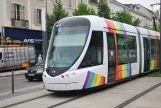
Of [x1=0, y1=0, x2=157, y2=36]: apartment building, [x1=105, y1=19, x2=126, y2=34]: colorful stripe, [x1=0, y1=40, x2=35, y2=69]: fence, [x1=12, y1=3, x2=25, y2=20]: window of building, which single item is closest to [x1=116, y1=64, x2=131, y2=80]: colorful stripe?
[x1=105, y1=19, x2=126, y2=34]: colorful stripe

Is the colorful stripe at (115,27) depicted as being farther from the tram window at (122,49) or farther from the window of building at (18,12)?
the window of building at (18,12)

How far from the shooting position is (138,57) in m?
17.8

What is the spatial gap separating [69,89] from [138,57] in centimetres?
689

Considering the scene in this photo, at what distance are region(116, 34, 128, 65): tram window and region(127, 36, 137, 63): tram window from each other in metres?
0.66

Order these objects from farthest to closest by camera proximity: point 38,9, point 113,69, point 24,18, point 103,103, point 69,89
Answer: point 38,9 < point 24,18 < point 113,69 < point 69,89 < point 103,103

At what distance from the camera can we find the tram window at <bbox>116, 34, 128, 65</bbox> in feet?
49.7

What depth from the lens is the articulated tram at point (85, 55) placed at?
39.5ft

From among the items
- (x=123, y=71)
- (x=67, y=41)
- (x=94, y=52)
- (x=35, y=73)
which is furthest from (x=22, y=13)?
(x=94, y=52)

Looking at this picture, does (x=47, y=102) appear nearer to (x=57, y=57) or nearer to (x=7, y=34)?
(x=57, y=57)

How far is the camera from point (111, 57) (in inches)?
558

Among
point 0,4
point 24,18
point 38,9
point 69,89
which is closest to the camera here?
point 69,89

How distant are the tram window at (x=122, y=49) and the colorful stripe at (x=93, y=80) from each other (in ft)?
6.94

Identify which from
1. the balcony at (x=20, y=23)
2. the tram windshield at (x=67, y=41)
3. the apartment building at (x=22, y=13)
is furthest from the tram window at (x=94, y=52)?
the balcony at (x=20, y=23)

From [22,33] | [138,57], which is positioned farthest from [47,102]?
[22,33]
